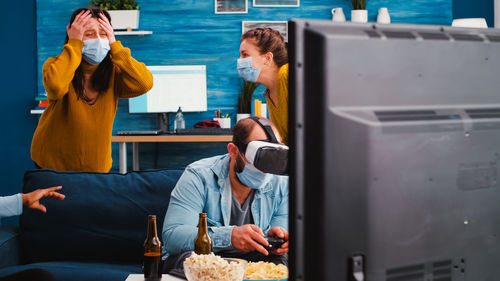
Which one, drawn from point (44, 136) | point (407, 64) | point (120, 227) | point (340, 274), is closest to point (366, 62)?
point (407, 64)

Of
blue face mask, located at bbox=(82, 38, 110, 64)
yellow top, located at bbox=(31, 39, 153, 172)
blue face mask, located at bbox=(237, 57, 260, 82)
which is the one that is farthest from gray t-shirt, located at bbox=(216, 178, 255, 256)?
blue face mask, located at bbox=(237, 57, 260, 82)

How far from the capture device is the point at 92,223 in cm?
226

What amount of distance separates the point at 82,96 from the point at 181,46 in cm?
243

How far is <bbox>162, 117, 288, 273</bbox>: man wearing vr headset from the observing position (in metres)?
1.58

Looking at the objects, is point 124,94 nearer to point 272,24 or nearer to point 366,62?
point 366,62

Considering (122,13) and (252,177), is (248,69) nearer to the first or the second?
(252,177)

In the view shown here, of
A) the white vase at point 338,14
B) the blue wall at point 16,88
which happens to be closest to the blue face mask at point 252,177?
the white vase at point 338,14

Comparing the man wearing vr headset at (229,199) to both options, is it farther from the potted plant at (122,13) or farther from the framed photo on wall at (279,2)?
the framed photo on wall at (279,2)

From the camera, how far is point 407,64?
1.98ft

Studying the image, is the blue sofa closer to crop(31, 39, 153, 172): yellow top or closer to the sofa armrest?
the sofa armrest

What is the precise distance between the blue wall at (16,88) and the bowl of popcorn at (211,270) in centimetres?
408

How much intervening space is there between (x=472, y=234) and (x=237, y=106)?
414cm

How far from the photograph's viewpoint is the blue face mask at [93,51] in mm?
2588

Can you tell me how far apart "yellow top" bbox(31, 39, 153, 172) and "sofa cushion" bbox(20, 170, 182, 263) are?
0.18 metres
